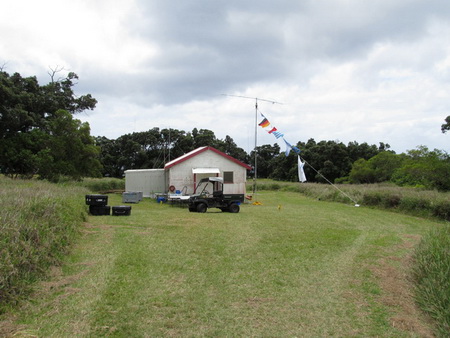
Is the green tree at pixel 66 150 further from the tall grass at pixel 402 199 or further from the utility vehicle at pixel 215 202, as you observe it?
the tall grass at pixel 402 199

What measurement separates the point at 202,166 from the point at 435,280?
18157 mm

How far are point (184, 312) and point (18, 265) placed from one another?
269cm

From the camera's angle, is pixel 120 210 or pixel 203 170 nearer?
pixel 120 210

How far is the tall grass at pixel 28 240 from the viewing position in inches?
187

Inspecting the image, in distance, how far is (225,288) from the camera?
17.8ft

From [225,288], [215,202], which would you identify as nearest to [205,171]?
[215,202]

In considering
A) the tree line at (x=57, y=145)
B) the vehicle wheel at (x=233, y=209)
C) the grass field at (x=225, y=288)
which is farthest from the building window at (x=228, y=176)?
the grass field at (x=225, y=288)

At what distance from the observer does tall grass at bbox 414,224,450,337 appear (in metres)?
4.34

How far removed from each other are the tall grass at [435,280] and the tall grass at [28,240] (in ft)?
18.4

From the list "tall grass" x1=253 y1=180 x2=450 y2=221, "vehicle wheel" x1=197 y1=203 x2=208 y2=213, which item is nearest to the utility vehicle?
"vehicle wheel" x1=197 y1=203 x2=208 y2=213

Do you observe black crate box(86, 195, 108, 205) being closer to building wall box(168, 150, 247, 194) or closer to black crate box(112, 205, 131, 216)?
black crate box(112, 205, 131, 216)

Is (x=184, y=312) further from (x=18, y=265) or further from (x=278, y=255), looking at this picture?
(x=278, y=255)

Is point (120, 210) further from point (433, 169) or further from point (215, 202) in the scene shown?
point (433, 169)

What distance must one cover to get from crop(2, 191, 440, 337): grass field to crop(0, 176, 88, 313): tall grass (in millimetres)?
268
